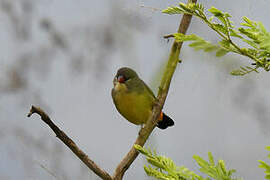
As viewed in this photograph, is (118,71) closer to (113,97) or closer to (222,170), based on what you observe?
(113,97)

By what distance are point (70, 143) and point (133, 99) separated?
1024 mm

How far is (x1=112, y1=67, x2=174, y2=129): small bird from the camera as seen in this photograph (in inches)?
84.4

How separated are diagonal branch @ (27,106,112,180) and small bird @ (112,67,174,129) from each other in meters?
0.91

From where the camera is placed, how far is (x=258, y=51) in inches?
33.7

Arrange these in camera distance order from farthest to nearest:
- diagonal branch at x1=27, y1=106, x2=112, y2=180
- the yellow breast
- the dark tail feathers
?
the dark tail feathers → the yellow breast → diagonal branch at x1=27, y1=106, x2=112, y2=180

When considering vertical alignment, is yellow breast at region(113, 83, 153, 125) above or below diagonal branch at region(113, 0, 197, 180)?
below

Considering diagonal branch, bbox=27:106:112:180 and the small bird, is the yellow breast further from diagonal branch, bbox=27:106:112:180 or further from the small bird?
diagonal branch, bbox=27:106:112:180

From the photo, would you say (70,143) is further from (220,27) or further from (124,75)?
(124,75)

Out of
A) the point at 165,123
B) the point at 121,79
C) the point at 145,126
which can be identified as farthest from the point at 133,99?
the point at 145,126

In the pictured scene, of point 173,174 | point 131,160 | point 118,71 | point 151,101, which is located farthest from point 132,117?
point 173,174

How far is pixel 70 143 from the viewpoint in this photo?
1174 mm

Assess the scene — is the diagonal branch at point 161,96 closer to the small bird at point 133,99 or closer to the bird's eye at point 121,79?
the small bird at point 133,99

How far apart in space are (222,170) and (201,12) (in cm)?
31

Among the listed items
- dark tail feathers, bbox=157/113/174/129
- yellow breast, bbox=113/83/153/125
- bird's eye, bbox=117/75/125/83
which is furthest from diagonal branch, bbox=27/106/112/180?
dark tail feathers, bbox=157/113/174/129
